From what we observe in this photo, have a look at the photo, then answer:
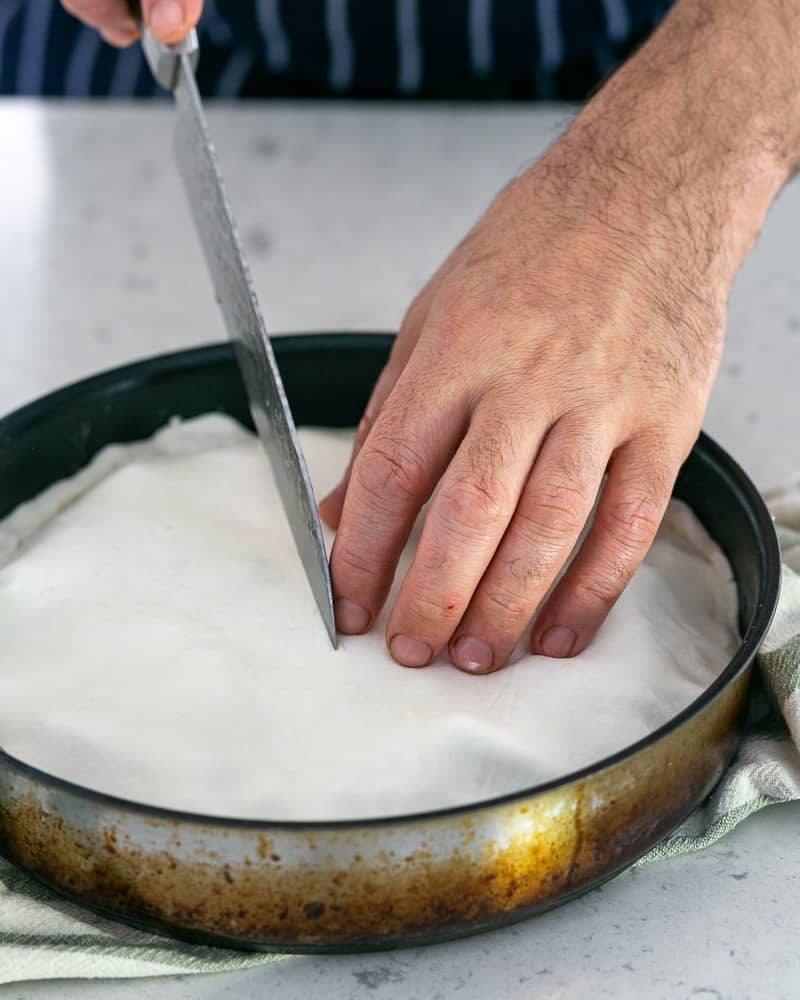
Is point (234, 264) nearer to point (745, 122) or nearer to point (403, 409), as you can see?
point (403, 409)

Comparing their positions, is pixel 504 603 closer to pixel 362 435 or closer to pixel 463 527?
pixel 463 527

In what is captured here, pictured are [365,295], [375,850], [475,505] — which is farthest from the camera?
[365,295]

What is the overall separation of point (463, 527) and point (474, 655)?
0.08 metres

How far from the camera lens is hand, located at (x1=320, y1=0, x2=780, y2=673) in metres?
0.79

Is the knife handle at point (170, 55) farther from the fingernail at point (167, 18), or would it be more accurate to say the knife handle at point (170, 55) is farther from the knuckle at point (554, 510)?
the knuckle at point (554, 510)

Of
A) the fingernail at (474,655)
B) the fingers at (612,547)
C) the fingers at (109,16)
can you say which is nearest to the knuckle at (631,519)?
the fingers at (612,547)

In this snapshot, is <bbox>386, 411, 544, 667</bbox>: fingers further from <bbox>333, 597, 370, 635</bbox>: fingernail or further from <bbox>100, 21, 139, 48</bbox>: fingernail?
<bbox>100, 21, 139, 48</bbox>: fingernail

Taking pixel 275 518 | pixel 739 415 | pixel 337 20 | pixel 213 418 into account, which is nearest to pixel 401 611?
pixel 275 518

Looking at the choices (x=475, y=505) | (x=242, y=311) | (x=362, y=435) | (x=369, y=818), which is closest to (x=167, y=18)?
(x=242, y=311)

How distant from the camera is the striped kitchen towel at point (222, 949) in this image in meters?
0.71

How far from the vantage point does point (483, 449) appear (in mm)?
784

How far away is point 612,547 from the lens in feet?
2.67

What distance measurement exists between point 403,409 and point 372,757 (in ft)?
0.71

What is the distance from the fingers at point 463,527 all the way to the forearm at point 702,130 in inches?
7.7
